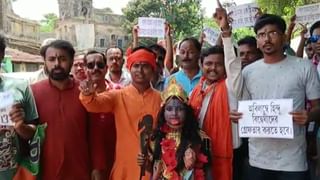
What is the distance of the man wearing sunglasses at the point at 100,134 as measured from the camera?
3840 mm

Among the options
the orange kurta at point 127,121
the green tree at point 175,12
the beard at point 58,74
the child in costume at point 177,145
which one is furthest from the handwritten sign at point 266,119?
the green tree at point 175,12

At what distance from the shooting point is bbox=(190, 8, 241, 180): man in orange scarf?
11.9 feet

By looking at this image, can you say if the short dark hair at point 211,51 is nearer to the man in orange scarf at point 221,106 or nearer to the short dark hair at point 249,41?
the man in orange scarf at point 221,106

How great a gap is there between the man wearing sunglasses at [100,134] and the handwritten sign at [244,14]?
1.92 m

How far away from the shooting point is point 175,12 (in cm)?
3130

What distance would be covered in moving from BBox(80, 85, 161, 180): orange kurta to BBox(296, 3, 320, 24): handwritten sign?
275cm

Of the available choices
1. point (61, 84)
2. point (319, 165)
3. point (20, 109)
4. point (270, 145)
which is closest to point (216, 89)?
point (270, 145)

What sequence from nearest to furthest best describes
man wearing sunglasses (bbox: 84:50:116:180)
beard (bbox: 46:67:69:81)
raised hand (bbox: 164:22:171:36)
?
beard (bbox: 46:67:69:81) → man wearing sunglasses (bbox: 84:50:116:180) → raised hand (bbox: 164:22:171:36)

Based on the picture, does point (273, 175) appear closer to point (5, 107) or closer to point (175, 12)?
point (5, 107)

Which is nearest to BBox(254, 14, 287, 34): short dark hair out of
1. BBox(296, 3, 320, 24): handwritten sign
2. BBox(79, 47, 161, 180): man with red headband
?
BBox(79, 47, 161, 180): man with red headband

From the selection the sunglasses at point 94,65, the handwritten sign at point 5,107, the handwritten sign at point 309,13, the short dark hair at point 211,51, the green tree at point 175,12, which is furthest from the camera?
the green tree at point 175,12

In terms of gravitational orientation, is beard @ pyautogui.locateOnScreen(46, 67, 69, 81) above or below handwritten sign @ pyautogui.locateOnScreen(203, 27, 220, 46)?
below

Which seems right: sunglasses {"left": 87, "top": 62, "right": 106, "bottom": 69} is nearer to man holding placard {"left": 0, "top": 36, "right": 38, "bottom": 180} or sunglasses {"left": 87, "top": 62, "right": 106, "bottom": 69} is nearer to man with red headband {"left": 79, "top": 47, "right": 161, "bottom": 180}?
man with red headband {"left": 79, "top": 47, "right": 161, "bottom": 180}

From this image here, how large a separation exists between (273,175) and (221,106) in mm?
705
